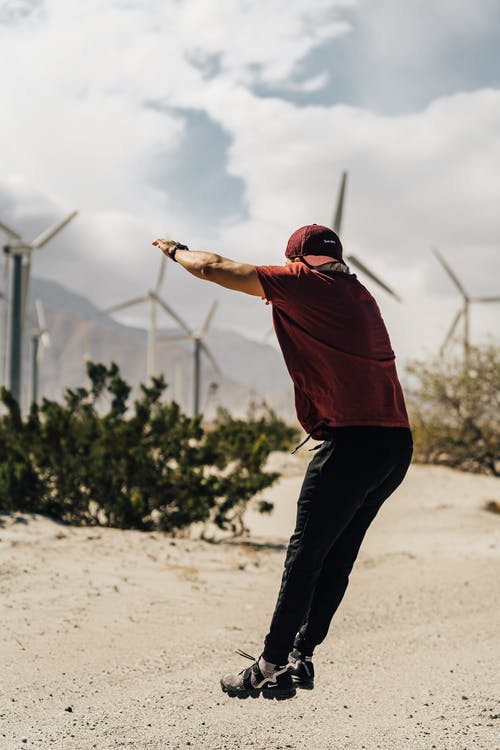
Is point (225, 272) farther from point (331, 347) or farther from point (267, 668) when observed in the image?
point (267, 668)

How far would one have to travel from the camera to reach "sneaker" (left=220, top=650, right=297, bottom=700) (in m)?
3.92

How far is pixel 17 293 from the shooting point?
1734cm

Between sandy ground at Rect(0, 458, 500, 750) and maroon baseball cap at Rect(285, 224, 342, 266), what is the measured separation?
7.68 ft

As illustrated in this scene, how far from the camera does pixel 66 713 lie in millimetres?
4070

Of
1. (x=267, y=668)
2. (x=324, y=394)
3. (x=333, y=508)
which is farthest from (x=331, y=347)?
(x=267, y=668)

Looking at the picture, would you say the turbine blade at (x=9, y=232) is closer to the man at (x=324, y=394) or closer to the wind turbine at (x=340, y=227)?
the wind turbine at (x=340, y=227)

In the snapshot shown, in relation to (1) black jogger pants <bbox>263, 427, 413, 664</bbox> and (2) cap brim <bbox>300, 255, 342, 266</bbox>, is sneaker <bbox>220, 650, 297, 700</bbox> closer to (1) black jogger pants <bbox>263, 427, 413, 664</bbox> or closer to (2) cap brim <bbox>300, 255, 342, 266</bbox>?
(1) black jogger pants <bbox>263, 427, 413, 664</bbox>

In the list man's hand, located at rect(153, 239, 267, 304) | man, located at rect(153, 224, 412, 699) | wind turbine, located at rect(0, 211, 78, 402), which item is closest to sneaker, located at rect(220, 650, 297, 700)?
man, located at rect(153, 224, 412, 699)

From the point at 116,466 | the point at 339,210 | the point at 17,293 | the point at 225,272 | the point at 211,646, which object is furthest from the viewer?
the point at 339,210

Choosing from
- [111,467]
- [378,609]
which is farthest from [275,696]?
[111,467]

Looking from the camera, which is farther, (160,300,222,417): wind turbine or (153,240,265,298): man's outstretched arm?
(160,300,222,417): wind turbine

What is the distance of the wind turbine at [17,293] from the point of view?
646 inches

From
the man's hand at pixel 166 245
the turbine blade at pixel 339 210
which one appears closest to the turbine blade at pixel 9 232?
the turbine blade at pixel 339 210

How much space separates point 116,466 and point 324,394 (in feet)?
22.7
